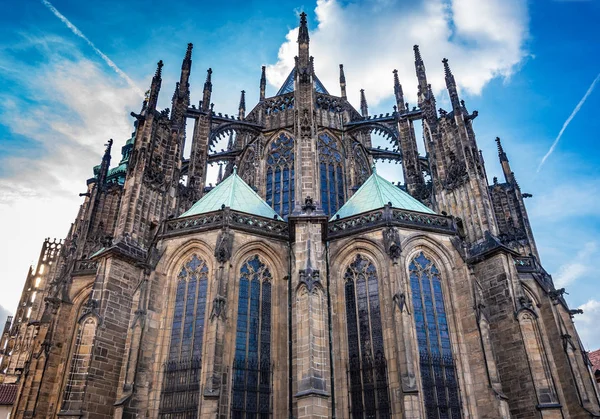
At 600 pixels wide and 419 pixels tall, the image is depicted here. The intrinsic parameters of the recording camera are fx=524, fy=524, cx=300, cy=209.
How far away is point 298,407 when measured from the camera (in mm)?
15859

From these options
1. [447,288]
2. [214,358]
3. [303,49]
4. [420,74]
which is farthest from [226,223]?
[420,74]

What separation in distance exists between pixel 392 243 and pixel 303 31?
13.8 meters

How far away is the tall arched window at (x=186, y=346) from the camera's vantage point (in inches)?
669

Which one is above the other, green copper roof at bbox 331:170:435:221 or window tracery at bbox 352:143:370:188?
window tracery at bbox 352:143:370:188

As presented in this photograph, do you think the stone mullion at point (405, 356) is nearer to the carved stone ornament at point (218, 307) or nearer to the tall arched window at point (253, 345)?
the tall arched window at point (253, 345)

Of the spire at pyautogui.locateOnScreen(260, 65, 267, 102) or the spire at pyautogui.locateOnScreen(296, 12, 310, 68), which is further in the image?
the spire at pyautogui.locateOnScreen(260, 65, 267, 102)

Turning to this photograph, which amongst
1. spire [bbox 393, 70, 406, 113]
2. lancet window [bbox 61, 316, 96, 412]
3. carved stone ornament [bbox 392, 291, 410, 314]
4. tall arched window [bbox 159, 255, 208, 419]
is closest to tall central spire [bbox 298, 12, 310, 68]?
spire [bbox 393, 70, 406, 113]

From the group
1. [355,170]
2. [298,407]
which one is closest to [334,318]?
[298,407]

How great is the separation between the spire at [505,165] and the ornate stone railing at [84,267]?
23.0m

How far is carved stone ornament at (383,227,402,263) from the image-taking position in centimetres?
1884

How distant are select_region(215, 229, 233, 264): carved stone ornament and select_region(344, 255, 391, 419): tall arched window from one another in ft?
14.9

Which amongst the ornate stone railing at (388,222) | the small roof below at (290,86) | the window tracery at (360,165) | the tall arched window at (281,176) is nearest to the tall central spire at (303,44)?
the tall arched window at (281,176)

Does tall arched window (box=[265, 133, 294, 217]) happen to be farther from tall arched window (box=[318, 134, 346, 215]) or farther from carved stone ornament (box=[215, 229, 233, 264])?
carved stone ornament (box=[215, 229, 233, 264])

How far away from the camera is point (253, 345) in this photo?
18.3 meters
